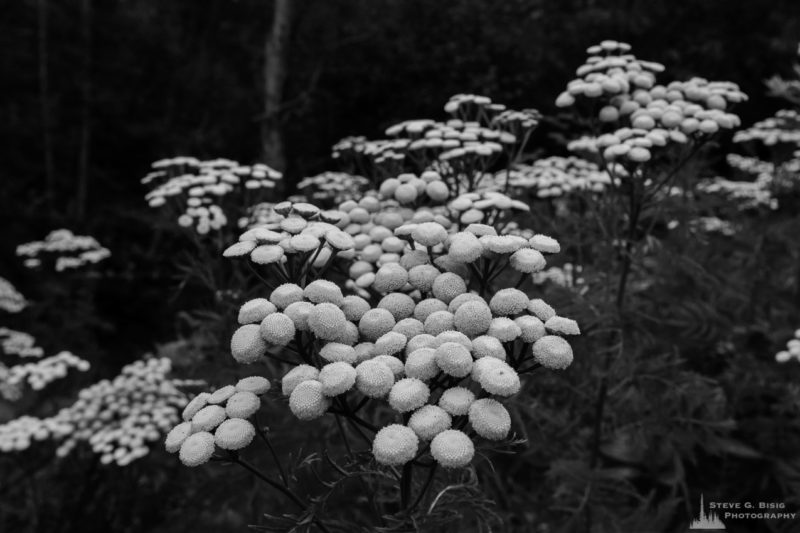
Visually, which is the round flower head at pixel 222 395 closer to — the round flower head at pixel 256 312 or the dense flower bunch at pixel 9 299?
the round flower head at pixel 256 312

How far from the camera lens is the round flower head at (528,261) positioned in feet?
5.86

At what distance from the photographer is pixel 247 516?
12.0 feet

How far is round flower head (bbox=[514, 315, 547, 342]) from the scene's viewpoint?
1614mm

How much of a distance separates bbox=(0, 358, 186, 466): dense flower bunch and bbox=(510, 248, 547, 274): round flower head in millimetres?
2627

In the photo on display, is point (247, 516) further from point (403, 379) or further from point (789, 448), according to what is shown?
point (789, 448)

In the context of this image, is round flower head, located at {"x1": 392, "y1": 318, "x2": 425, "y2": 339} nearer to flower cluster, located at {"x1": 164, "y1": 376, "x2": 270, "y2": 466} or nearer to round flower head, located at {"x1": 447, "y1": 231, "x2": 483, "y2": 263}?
round flower head, located at {"x1": 447, "y1": 231, "x2": 483, "y2": 263}

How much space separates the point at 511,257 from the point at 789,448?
11.8ft

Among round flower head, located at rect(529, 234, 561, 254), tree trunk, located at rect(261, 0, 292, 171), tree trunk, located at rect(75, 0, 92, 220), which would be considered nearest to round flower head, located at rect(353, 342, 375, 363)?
round flower head, located at rect(529, 234, 561, 254)

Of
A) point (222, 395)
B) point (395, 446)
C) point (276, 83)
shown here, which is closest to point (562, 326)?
point (395, 446)

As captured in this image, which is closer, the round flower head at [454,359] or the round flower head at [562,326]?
the round flower head at [454,359]

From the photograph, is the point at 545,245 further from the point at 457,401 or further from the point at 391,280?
the point at 457,401

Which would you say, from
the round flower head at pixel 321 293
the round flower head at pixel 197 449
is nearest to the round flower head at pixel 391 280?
the round flower head at pixel 321 293

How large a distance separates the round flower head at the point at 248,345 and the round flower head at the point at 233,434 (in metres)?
0.17

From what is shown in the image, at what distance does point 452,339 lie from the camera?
5.07ft
